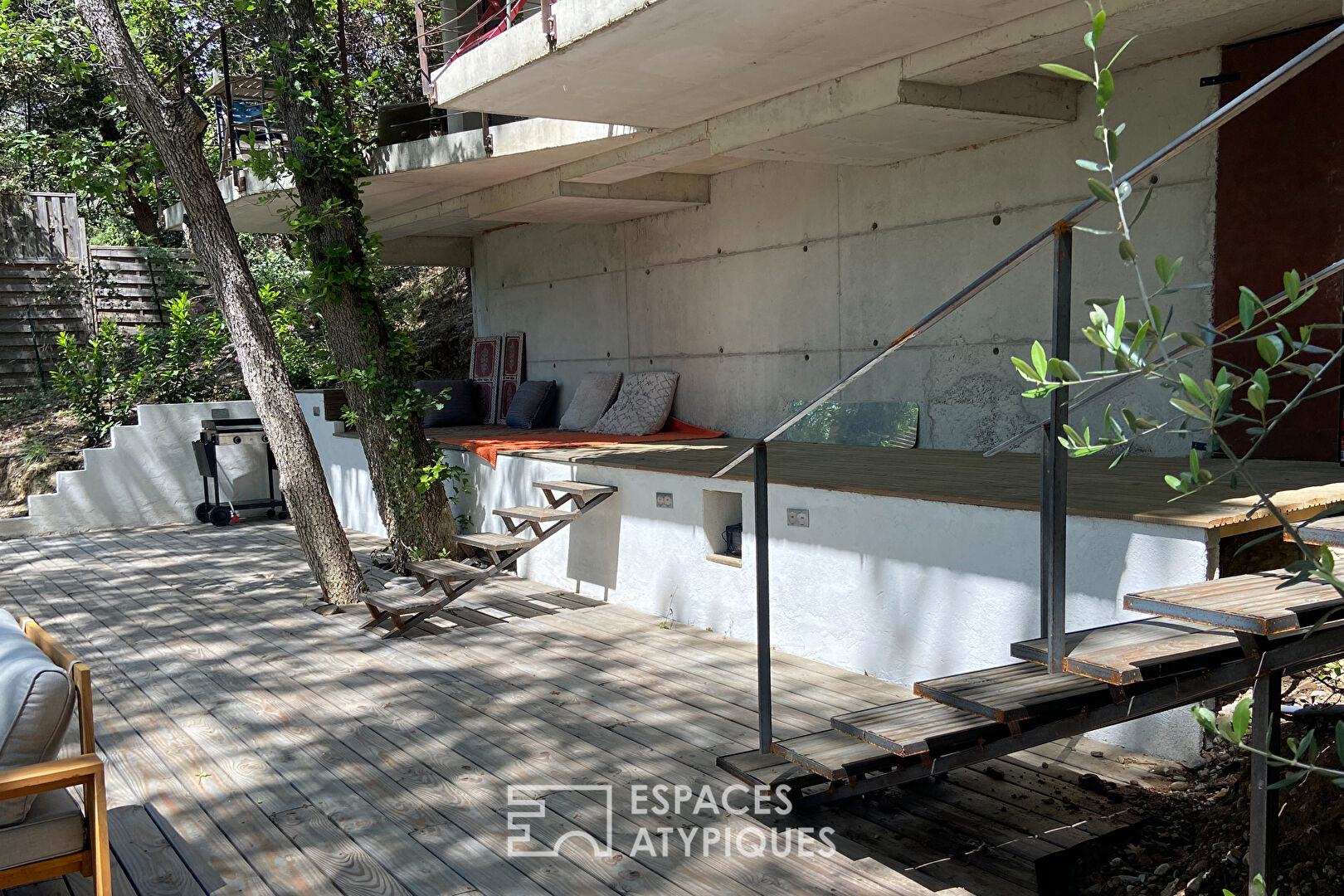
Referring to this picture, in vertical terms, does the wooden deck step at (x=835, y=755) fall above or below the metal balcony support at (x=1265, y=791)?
below

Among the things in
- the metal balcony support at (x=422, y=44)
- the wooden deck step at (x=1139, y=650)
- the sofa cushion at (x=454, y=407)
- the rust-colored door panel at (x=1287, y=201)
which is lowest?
the wooden deck step at (x=1139, y=650)

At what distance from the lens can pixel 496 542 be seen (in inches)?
237

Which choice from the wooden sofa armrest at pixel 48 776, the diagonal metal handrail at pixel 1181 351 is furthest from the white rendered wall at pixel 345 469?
the diagonal metal handrail at pixel 1181 351

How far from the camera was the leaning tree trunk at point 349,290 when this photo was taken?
6.62 meters

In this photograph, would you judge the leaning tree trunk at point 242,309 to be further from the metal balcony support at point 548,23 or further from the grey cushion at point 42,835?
the grey cushion at point 42,835

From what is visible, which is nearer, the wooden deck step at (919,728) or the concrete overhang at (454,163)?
the wooden deck step at (919,728)

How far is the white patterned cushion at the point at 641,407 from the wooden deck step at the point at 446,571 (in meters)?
2.79

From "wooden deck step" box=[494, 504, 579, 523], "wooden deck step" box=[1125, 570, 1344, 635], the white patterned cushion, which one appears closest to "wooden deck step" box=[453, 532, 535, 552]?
"wooden deck step" box=[494, 504, 579, 523]

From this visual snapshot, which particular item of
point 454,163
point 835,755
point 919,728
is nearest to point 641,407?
point 454,163

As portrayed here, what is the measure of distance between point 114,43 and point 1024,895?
20.7 ft

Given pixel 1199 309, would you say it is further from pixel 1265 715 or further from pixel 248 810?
pixel 248 810

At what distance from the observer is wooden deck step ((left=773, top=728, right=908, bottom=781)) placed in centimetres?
267

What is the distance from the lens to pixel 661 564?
228 inches

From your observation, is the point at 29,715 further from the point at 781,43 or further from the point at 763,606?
the point at 781,43
